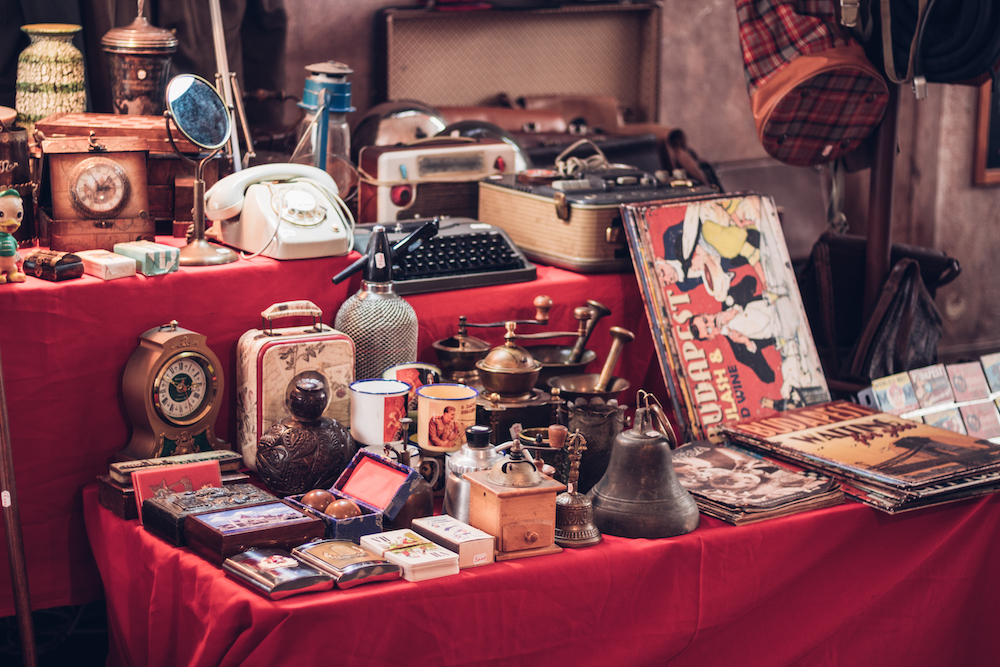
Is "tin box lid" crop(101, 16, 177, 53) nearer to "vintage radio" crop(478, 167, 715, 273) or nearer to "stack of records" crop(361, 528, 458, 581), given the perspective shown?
"vintage radio" crop(478, 167, 715, 273)

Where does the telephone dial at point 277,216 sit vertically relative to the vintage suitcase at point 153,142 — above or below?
below

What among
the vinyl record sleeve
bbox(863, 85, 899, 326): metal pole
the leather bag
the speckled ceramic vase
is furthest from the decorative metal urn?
bbox(863, 85, 899, 326): metal pole

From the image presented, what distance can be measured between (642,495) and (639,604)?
0.23 m

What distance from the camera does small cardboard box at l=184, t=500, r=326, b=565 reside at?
80.9 inches

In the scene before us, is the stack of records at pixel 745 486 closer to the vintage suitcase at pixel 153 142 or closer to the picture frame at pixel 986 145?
the vintage suitcase at pixel 153 142

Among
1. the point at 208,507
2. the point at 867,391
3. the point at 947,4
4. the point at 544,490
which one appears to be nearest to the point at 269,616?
the point at 208,507

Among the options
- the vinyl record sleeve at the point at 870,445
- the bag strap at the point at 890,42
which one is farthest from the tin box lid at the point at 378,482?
the bag strap at the point at 890,42

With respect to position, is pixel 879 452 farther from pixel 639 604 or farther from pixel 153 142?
pixel 153 142

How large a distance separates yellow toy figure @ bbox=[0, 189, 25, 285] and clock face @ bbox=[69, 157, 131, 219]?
14cm

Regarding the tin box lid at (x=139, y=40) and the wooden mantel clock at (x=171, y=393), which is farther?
the tin box lid at (x=139, y=40)

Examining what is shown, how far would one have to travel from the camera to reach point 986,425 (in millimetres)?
3299

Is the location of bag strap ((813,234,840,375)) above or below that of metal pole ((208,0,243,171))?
below

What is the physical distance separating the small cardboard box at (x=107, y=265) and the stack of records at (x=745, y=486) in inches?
55.3

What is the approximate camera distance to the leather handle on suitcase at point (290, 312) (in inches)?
101
